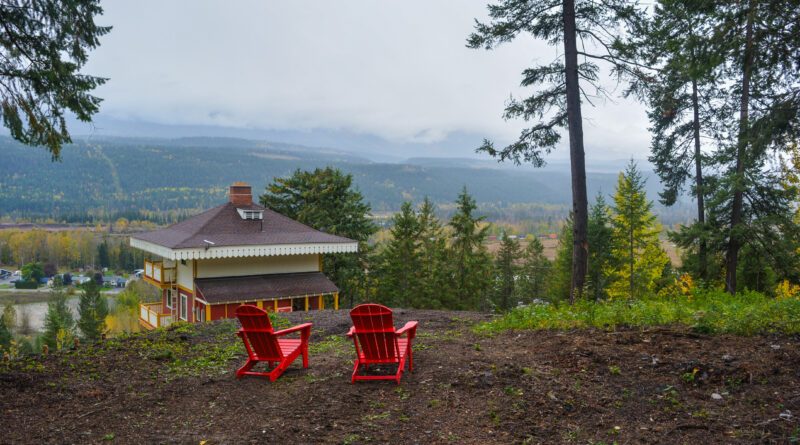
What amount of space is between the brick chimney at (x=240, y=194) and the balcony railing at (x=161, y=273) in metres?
3.40

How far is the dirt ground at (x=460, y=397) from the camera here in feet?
12.9

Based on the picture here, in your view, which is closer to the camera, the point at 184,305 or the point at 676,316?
the point at 676,316

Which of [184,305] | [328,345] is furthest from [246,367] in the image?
[184,305]

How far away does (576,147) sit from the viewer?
408 inches

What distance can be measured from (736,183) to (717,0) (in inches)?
354

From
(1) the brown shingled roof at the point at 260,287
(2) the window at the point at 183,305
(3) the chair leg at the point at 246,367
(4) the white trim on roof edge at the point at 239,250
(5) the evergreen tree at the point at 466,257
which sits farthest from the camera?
(5) the evergreen tree at the point at 466,257

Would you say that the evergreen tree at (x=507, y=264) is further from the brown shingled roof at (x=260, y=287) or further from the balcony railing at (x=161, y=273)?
the balcony railing at (x=161, y=273)

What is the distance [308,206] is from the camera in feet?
90.8

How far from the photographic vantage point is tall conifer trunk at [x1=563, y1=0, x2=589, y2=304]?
10.2 meters

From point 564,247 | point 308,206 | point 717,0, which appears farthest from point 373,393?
point 564,247

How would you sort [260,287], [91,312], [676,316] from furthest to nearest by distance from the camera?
1. [91,312]
2. [260,287]
3. [676,316]

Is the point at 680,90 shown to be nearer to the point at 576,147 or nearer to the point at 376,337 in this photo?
the point at 576,147

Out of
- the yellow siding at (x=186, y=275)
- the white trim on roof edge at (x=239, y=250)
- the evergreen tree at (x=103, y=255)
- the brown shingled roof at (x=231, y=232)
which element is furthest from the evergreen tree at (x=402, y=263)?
the evergreen tree at (x=103, y=255)

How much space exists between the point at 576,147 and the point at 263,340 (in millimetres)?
7874
